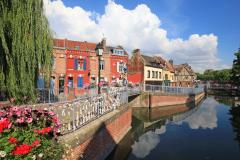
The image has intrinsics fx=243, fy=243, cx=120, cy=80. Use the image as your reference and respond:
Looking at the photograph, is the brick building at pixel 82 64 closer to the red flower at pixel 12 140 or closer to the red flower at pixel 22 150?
the red flower at pixel 12 140

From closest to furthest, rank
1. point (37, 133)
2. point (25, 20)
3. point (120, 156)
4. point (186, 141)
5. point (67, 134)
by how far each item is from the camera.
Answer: point (37, 133) → point (67, 134) → point (25, 20) → point (120, 156) → point (186, 141)

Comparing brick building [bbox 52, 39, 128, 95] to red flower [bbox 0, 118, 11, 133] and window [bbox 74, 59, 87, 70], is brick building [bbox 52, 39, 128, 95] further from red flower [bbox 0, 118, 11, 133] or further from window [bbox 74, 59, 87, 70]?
red flower [bbox 0, 118, 11, 133]

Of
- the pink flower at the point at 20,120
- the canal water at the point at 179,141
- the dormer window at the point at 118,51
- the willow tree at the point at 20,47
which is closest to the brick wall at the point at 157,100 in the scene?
the dormer window at the point at 118,51

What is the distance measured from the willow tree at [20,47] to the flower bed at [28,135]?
3677mm

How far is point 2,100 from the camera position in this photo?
1133 centimetres

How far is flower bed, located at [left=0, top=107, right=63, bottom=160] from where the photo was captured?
4.21 metres

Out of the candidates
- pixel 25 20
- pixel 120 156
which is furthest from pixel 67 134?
pixel 120 156

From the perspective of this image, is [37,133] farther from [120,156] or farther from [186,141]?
[186,141]

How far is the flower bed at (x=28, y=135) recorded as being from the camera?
421 cm

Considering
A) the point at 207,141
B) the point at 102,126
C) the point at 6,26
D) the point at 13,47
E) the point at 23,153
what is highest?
the point at 6,26

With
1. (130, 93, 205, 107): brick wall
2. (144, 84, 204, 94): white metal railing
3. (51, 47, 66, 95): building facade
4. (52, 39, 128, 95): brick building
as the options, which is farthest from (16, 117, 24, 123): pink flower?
(144, 84, 204, 94): white metal railing

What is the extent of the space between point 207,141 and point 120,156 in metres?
7.69

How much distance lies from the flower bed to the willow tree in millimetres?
3677

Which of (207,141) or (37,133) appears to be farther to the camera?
(207,141)
